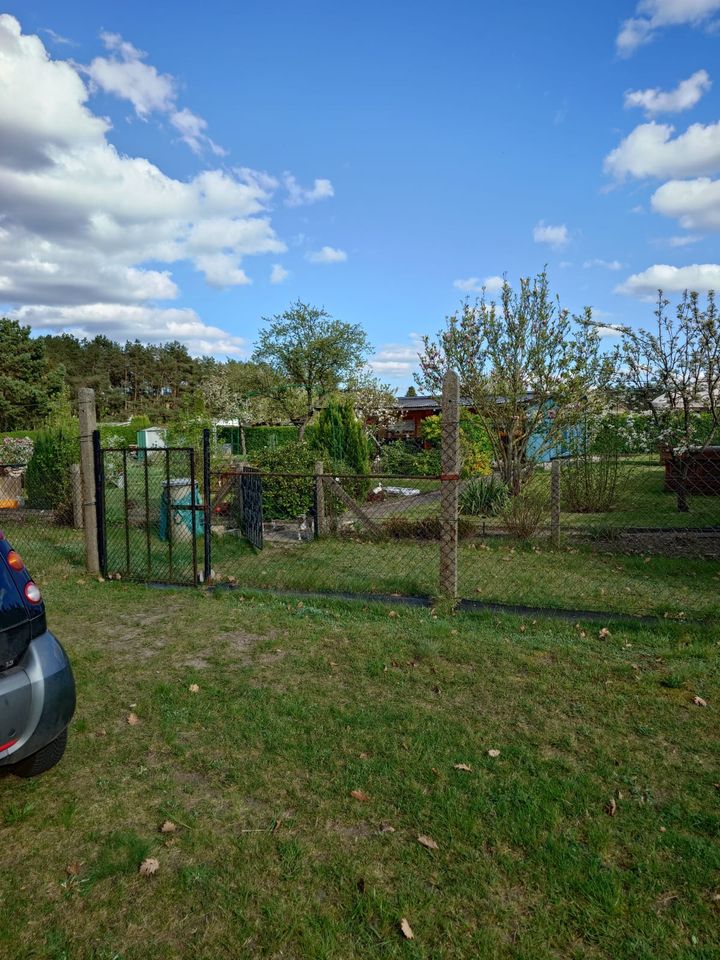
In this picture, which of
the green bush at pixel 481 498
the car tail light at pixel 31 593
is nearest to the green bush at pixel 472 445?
the green bush at pixel 481 498

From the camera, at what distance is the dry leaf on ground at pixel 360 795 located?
284 centimetres

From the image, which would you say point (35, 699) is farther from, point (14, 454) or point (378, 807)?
point (14, 454)

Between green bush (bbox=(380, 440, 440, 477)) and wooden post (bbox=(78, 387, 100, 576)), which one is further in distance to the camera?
green bush (bbox=(380, 440, 440, 477))

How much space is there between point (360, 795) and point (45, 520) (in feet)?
34.1

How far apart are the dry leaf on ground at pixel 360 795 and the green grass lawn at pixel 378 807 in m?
0.01

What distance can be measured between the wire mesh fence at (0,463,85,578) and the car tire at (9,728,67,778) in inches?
189

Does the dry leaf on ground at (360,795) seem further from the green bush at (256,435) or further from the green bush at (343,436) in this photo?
the green bush at (256,435)

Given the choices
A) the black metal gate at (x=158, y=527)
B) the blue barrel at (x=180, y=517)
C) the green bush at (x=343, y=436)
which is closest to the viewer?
Answer: the black metal gate at (x=158, y=527)

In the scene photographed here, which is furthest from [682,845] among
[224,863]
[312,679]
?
[312,679]

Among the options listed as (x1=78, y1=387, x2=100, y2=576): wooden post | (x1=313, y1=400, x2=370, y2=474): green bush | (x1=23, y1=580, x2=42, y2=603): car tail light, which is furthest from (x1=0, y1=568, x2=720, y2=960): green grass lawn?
(x1=313, y1=400, x2=370, y2=474): green bush

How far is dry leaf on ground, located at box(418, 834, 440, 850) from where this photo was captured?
2.51 meters

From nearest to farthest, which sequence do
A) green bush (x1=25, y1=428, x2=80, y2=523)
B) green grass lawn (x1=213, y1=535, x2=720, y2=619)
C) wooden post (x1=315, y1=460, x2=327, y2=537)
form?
green grass lawn (x1=213, y1=535, x2=720, y2=619) < wooden post (x1=315, y1=460, x2=327, y2=537) < green bush (x1=25, y1=428, x2=80, y2=523)

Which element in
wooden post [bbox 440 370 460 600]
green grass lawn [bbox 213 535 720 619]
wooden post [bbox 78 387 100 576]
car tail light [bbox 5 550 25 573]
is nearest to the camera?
car tail light [bbox 5 550 25 573]

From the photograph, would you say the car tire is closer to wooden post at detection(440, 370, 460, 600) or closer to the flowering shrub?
wooden post at detection(440, 370, 460, 600)
